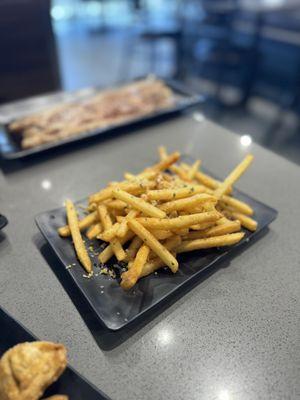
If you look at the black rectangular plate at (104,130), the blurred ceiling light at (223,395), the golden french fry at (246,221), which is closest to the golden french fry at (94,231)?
the golden french fry at (246,221)

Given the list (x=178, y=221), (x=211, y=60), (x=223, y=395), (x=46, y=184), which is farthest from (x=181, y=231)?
(x=211, y=60)

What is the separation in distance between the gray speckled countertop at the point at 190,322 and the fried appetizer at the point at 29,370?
180mm

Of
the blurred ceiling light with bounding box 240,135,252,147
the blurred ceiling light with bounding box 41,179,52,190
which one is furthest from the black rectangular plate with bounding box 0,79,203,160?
the blurred ceiling light with bounding box 240,135,252,147

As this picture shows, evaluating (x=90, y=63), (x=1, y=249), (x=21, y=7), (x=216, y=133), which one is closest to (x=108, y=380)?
(x=1, y=249)

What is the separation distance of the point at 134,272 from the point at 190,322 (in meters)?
0.29

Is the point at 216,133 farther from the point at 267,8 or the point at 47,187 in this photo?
the point at 267,8

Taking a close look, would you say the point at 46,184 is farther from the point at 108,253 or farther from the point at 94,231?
the point at 108,253

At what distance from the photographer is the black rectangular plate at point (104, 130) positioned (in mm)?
2043

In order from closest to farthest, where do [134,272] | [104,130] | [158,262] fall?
[134,272]
[158,262]
[104,130]

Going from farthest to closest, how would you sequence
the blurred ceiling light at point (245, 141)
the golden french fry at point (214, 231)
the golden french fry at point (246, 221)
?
the blurred ceiling light at point (245, 141) < the golden french fry at point (246, 221) < the golden french fry at point (214, 231)

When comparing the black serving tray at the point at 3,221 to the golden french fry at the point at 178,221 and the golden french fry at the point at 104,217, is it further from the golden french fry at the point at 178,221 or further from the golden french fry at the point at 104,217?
the golden french fry at the point at 178,221

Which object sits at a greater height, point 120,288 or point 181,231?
point 181,231

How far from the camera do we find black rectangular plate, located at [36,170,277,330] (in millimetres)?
1123

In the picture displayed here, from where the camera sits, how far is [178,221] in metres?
1.21
